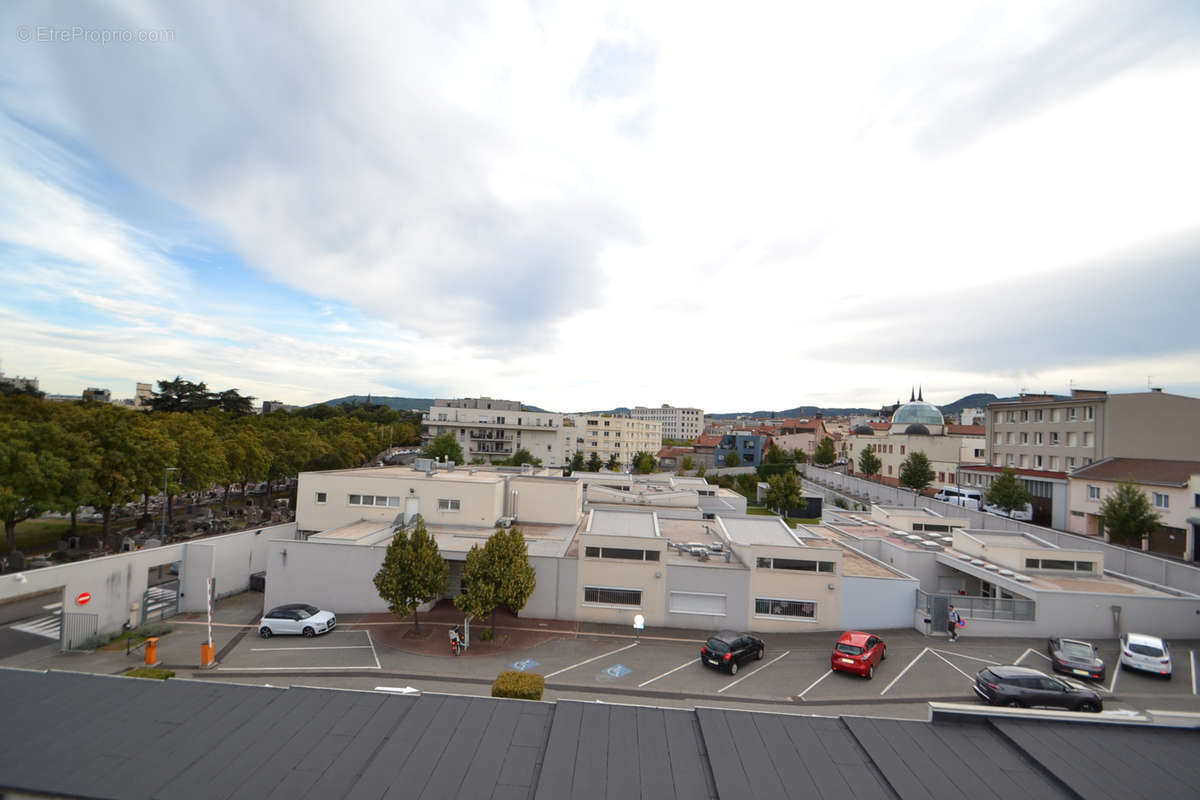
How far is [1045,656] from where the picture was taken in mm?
19547

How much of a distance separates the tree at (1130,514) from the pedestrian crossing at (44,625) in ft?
178

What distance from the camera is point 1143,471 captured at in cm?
3784

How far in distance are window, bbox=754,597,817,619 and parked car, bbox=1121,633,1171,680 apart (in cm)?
994

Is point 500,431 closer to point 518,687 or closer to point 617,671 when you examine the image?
point 617,671

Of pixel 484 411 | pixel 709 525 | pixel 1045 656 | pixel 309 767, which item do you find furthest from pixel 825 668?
pixel 484 411

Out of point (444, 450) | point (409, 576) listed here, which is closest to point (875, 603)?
point (409, 576)

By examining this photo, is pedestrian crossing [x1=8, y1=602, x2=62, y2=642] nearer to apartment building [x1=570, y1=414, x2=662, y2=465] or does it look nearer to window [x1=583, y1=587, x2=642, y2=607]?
window [x1=583, y1=587, x2=642, y2=607]

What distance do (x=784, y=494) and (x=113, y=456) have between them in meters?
52.0

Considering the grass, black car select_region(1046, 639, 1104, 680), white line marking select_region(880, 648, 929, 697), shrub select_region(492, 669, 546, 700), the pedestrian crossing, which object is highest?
shrub select_region(492, 669, 546, 700)

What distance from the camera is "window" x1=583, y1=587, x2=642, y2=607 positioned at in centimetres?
2278

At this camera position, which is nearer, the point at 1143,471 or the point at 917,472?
the point at 1143,471

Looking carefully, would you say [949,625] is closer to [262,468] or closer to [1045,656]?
[1045,656]

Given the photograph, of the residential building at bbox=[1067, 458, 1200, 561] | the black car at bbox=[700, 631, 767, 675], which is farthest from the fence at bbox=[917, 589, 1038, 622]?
the residential building at bbox=[1067, 458, 1200, 561]

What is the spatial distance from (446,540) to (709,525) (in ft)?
50.7
